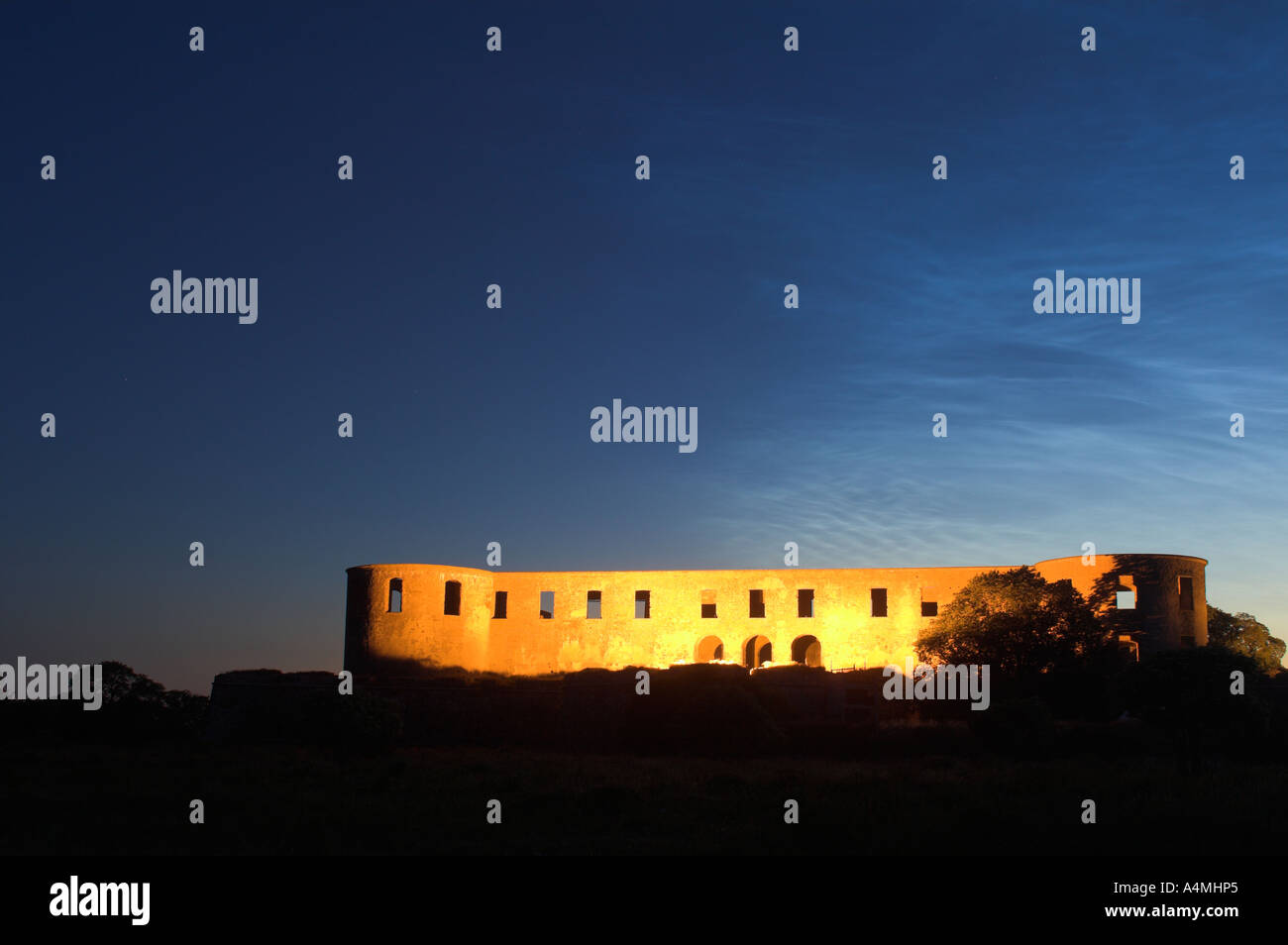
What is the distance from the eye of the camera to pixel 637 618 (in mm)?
40094

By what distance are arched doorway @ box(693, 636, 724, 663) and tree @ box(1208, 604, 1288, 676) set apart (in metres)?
19.7

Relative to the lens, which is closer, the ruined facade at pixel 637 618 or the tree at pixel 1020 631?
the tree at pixel 1020 631

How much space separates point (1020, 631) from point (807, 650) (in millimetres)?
10874

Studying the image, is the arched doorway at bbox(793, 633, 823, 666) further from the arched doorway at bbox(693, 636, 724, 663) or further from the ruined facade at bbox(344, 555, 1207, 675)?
the arched doorway at bbox(693, 636, 724, 663)

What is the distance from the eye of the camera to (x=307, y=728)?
24.8 meters

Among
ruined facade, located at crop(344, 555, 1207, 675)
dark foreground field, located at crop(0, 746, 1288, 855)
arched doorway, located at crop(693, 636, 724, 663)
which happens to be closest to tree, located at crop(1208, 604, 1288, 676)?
ruined facade, located at crop(344, 555, 1207, 675)

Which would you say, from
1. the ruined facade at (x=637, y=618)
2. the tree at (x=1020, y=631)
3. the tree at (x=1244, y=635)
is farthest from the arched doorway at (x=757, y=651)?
the tree at (x=1244, y=635)

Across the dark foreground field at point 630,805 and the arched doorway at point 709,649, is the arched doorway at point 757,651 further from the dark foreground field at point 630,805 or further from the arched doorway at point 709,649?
the dark foreground field at point 630,805

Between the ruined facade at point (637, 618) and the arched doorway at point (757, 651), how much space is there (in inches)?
3.1

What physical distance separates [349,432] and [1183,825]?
20831 millimetres

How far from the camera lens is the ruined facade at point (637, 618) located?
37188 mm

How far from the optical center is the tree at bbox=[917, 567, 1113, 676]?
31109 mm
